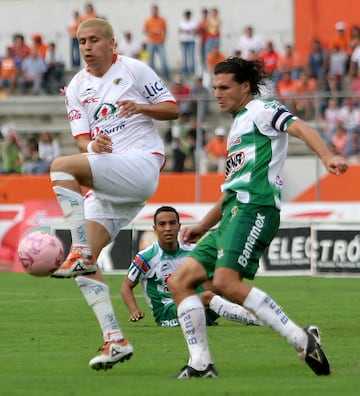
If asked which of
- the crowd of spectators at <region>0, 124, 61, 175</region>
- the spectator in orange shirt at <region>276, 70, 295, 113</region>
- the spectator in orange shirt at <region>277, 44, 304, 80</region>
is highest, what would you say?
the spectator in orange shirt at <region>277, 44, 304, 80</region>

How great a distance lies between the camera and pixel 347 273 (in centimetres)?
2133

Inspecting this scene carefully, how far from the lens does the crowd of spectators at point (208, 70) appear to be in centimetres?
2517

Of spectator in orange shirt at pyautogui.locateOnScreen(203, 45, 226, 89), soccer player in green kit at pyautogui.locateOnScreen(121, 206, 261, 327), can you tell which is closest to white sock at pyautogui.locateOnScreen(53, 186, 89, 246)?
soccer player in green kit at pyautogui.locateOnScreen(121, 206, 261, 327)

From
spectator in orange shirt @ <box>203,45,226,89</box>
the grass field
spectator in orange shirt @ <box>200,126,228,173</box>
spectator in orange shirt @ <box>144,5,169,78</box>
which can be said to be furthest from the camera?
spectator in orange shirt @ <box>144,5,169,78</box>

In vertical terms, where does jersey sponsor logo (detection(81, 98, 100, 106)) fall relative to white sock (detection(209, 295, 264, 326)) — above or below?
above

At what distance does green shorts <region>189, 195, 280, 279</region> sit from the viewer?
877 cm

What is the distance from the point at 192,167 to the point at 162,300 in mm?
13491

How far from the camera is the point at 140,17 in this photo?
3666cm

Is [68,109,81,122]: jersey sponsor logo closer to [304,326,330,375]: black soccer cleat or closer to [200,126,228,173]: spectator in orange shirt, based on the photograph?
[304,326,330,375]: black soccer cleat

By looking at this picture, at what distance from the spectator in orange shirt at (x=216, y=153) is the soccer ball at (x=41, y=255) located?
56.9ft

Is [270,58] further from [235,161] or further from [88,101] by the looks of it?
[235,161]

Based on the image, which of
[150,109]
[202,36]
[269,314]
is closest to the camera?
[269,314]

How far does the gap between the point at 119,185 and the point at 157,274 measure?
4.15 metres

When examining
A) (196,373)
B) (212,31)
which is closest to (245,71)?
(196,373)
